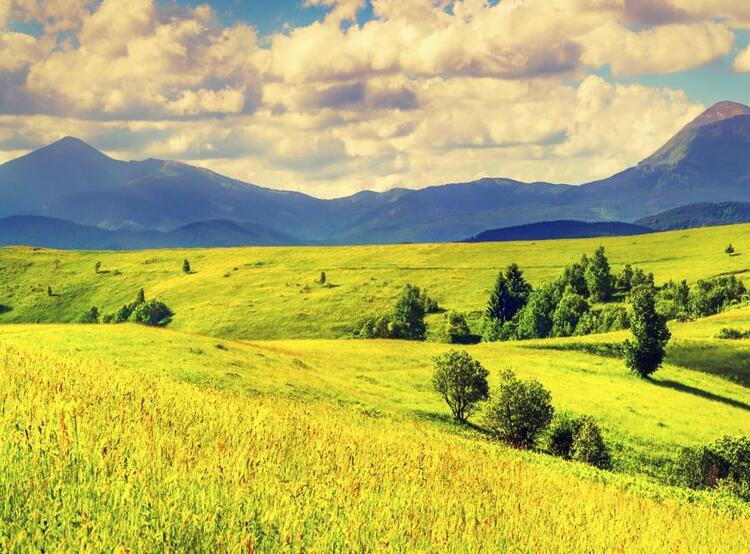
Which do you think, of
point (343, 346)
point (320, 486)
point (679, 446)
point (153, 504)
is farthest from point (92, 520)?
point (343, 346)

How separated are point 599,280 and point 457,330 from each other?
131 feet

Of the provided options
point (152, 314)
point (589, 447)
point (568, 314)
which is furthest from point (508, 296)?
Result: point (589, 447)

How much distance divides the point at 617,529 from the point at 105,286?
188m

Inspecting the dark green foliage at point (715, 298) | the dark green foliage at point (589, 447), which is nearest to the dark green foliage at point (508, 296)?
the dark green foliage at point (715, 298)

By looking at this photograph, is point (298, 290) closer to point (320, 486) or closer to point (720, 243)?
point (720, 243)

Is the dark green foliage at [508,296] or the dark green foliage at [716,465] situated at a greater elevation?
the dark green foliage at [508,296]

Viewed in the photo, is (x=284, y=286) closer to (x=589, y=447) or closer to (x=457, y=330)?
(x=457, y=330)

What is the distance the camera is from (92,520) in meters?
5.58

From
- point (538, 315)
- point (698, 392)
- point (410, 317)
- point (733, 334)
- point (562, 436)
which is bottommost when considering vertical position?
point (698, 392)

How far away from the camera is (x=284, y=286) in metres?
169

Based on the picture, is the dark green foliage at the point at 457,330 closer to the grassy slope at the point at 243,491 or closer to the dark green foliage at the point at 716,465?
the dark green foliage at the point at 716,465

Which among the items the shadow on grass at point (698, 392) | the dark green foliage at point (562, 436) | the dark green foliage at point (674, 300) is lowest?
the shadow on grass at point (698, 392)

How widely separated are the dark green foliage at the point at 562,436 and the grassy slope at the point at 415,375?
5.26 metres

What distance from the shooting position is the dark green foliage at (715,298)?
13112cm
